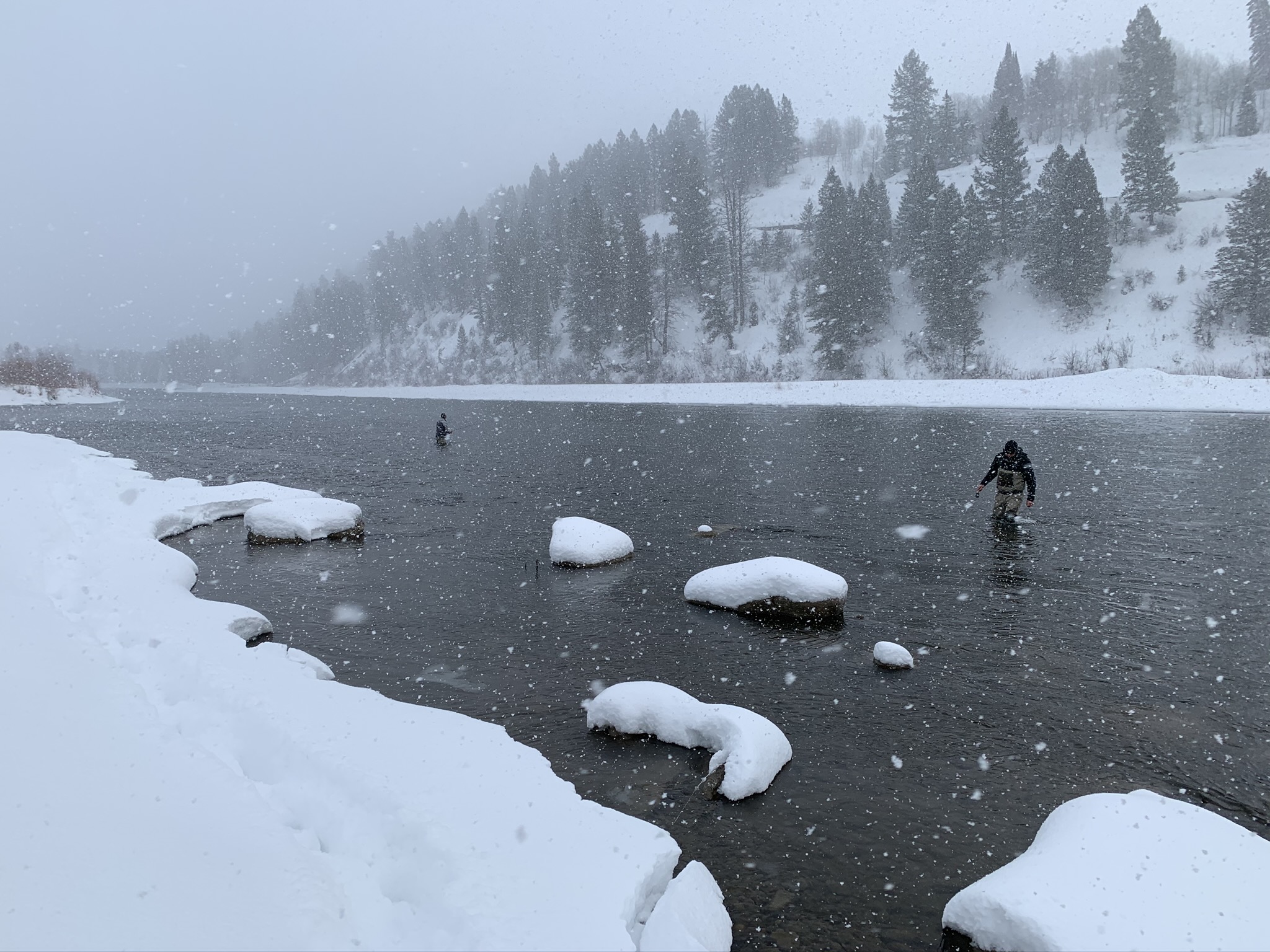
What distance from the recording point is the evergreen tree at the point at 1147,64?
214 feet

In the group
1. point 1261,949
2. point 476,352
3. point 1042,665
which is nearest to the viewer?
point 1261,949

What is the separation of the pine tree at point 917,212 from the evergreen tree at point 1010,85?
1750 inches

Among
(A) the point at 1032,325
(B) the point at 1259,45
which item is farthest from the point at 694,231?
(B) the point at 1259,45

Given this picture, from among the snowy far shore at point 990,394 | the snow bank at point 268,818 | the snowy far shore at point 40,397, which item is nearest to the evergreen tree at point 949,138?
the snowy far shore at point 990,394

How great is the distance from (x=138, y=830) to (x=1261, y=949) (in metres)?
6.32

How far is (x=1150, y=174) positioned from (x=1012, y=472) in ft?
182

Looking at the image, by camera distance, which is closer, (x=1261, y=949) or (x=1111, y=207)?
(x=1261, y=949)

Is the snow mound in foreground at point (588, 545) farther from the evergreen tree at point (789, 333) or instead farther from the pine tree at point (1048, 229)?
the pine tree at point (1048, 229)

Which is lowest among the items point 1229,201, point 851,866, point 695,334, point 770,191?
point 851,866

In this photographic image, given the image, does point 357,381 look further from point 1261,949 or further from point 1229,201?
point 1261,949

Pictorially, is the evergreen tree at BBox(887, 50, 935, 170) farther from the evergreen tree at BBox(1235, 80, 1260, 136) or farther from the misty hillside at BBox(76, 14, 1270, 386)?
the evergreen tree at BBox(1235, 80, 1260, 136)

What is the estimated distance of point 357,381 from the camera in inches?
4134

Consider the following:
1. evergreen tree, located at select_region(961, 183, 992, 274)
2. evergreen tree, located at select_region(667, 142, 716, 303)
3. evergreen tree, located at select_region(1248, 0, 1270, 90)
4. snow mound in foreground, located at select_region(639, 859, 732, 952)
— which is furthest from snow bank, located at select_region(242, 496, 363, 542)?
evergreen tree, located at select_region(1248, 0, 1270, 90)

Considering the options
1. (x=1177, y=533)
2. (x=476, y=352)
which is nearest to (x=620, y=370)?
(x=476, y=352)
